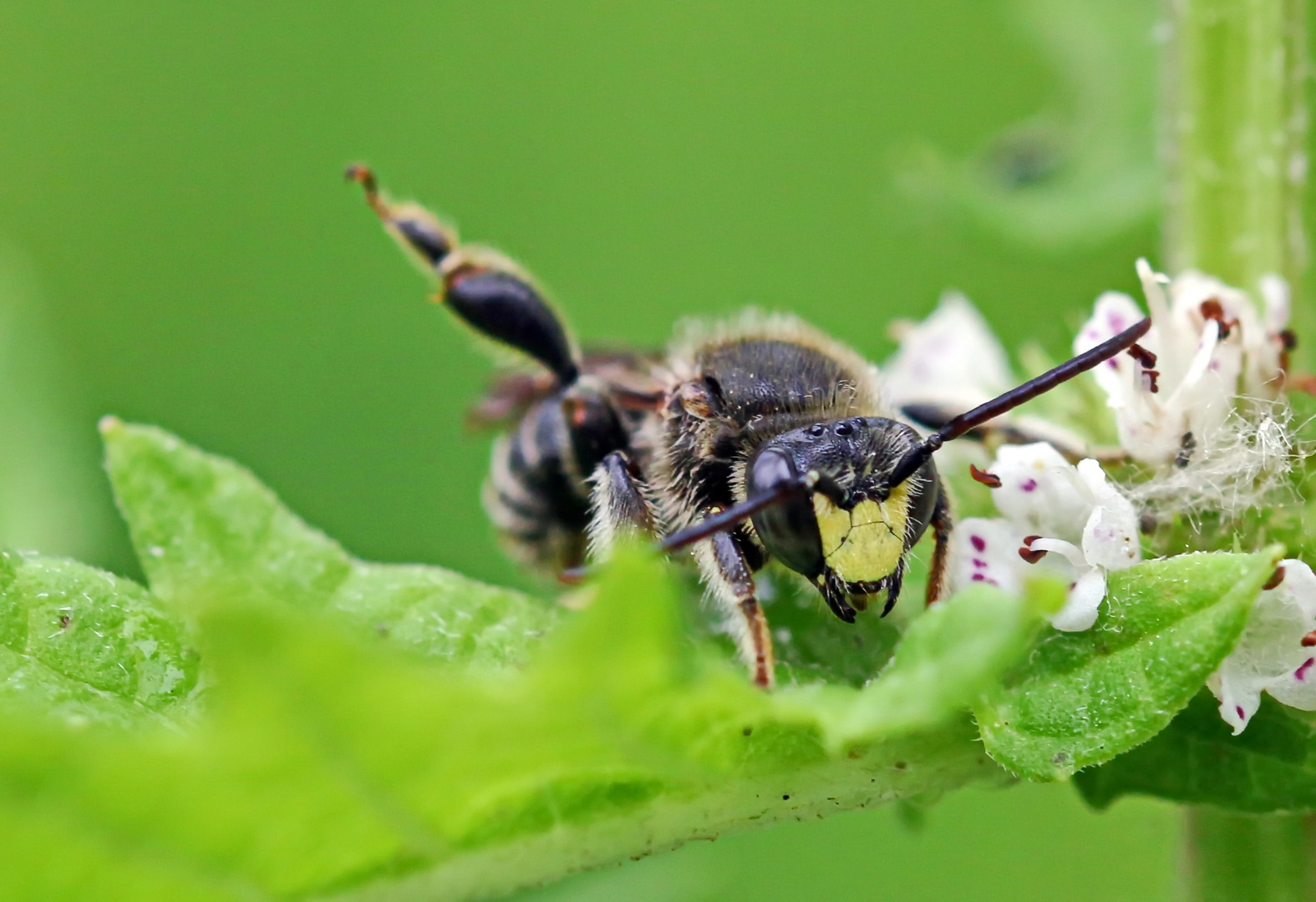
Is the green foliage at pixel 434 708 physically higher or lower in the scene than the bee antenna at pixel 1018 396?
lower

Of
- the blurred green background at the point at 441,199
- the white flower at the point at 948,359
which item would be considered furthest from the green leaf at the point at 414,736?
the blurred green background at the point at 441,199

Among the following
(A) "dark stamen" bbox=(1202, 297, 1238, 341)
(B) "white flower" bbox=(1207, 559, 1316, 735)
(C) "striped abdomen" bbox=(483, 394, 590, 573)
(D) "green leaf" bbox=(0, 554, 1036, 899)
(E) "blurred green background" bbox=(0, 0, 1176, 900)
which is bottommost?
(D) "green leaf" bbox=(0, 554, 1036, 899)

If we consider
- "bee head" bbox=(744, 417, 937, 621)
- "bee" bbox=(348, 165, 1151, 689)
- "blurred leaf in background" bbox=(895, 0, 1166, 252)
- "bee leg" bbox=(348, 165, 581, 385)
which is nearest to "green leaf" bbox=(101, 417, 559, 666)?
"bee" bbox=(348, 165, 1151, 689)

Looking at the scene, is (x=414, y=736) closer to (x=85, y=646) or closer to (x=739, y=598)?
(x=85, y=646)

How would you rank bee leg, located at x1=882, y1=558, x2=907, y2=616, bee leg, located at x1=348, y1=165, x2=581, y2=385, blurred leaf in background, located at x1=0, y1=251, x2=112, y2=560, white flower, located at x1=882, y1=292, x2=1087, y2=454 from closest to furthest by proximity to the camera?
bee leg, located at x1=882, y1=558, x2=907, y2=616 < white flower, located at x1=882, y1=292, x2=1087, y2=454 < bee leg, located at x1=348, y1=165, x2=581, y2=385 < blurred leaf in background, located at x1=0, y1=251, x2=112, y2=560

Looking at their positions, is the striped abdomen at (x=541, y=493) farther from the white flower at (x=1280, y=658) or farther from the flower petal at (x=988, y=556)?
the white flower at (x=1280, y=658)

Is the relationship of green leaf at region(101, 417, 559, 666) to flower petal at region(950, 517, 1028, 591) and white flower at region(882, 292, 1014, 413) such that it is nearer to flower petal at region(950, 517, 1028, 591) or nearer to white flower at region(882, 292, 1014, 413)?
flower petal at region(950, 517, 1028, 591)

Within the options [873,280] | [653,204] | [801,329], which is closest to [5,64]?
[653,204]
